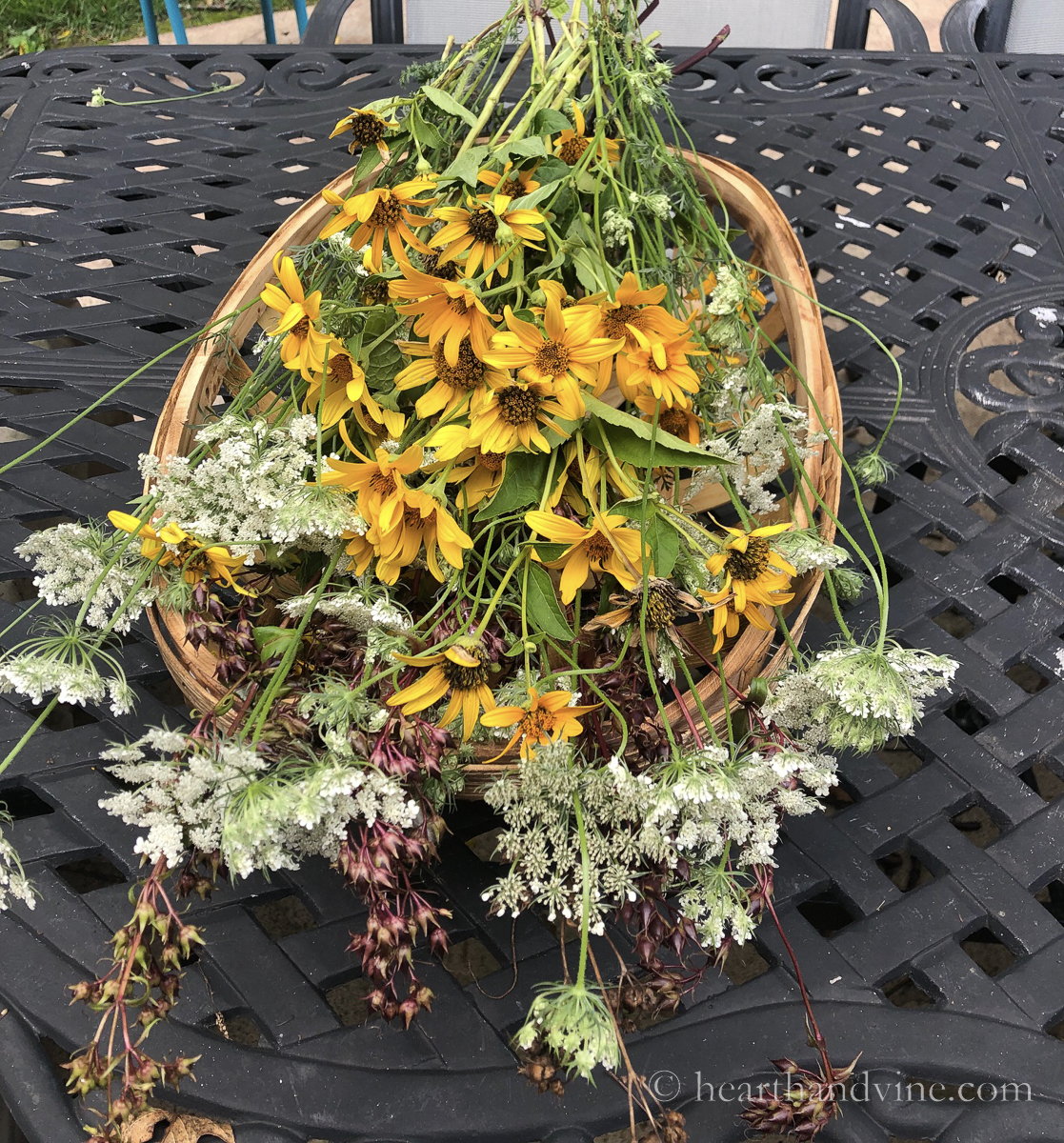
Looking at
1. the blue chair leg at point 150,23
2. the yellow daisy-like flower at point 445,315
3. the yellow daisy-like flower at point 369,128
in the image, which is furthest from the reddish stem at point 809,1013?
the blue chair leg at point 150,23

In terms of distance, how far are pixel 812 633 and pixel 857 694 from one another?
0.28 meters

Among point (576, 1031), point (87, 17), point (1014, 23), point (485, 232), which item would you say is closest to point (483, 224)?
point (485, 232)

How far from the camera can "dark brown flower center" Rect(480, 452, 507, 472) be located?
0.59 m

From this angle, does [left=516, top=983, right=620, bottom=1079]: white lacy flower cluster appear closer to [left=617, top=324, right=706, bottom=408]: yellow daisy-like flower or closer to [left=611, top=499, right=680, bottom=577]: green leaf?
[left=611, top=499, right=680, bottom=577]: green leaf

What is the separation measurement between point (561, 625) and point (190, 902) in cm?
33

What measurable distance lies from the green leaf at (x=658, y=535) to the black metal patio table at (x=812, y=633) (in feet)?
0.80

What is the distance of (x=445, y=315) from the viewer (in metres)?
0.57

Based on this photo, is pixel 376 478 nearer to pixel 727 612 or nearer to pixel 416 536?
pixel 416 536

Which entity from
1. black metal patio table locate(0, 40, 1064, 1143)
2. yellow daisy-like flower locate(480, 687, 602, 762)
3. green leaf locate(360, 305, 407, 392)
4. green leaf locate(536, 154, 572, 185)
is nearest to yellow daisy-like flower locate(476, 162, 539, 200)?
green leaf locate(536, 154, 572, 185)

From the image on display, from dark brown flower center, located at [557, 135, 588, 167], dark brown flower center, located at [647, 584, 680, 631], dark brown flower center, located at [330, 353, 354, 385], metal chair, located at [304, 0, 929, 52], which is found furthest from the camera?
metal chair, located at [304, 0, 929, 52]

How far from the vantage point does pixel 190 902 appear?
62 cm

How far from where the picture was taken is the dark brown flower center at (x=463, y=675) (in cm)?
51

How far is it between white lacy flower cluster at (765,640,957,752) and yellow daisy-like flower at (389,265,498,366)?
27 centimetres

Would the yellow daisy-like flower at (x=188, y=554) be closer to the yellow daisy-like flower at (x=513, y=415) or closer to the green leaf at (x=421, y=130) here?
the yellow daisy-like flower at (x=513, y=415)
